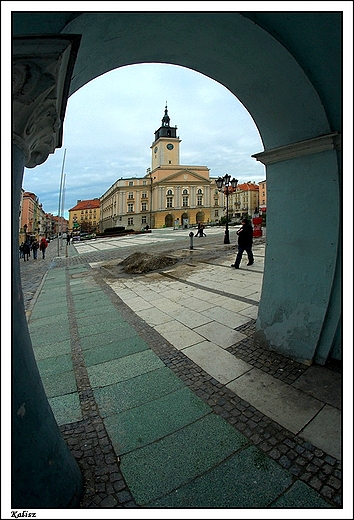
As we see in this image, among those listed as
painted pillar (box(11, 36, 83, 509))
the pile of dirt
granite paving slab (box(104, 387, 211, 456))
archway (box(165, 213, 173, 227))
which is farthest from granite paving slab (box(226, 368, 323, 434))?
archway (box(165, 213, 173, 227))

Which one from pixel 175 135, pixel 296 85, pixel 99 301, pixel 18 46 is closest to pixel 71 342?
pixel 99 301

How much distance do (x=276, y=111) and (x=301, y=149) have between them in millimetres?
522

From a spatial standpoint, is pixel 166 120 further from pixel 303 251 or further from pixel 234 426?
pixel 234 426

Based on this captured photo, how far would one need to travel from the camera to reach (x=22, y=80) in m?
1.17

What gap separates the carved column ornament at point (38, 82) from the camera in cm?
114

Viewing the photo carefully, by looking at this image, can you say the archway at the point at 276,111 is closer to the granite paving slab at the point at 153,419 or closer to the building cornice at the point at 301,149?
the building cornice at the point at 301,149

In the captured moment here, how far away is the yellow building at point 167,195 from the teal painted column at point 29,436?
61.1m

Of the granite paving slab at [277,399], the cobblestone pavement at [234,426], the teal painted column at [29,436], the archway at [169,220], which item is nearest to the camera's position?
the teal painted column at [29,436]

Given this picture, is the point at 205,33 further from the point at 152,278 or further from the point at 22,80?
the point at 152,278

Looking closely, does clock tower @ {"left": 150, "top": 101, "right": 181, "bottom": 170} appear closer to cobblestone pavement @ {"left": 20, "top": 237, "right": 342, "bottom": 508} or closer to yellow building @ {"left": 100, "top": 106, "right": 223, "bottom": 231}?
yellow building @ {"left": 100, "top": 106, "right": 223, "bottom": 231}

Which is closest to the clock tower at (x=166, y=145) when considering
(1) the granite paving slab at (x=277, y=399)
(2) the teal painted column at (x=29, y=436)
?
(1) the granite paving slab at (x=277, y=399)

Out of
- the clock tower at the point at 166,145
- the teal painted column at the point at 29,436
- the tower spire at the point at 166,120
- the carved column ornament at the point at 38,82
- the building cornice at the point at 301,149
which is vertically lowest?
the teal painted column at the point at 29,436

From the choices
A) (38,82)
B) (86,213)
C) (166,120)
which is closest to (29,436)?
(38,82)

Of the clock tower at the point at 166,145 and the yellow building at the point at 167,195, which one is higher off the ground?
the clock tower at the point at 166,145
